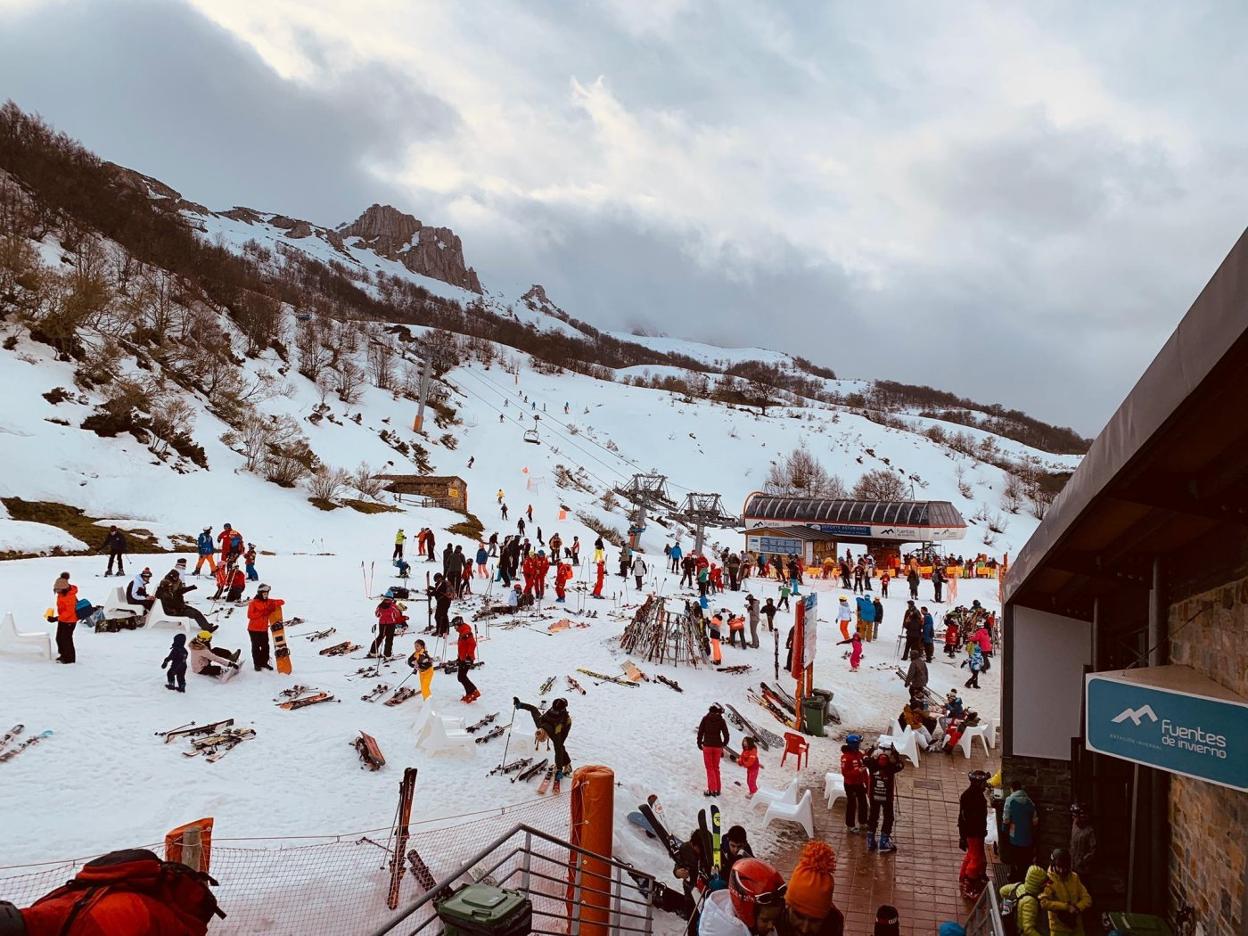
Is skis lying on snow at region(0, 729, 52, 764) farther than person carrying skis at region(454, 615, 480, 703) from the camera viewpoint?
No

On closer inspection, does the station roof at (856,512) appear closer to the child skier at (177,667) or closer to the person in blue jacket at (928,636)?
the person in blue jacket at (928,636)

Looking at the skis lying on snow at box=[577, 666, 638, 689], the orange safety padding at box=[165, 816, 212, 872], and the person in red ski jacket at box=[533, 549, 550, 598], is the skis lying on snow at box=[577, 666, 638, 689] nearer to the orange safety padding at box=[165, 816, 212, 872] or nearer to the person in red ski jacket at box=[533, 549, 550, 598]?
the person in red ski jacket at box=[533, 549, 550, 598]

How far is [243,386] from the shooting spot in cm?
3862

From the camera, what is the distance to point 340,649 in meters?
13.5

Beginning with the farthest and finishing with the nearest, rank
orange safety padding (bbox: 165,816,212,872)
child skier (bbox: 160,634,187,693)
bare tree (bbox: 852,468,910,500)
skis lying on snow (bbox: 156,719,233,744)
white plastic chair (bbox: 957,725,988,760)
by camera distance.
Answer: bare tree (bbox: 852,468,910,500)
white plastic chair (bbox: 957,725,988,760)
child skier (bbox: 160,634,187,693)
skis lying on snow (bbox: 156,719,233,744)
orange safety padding (bbox: 165,816,212,872)

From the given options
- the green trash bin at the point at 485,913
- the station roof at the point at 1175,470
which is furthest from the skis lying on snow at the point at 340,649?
the station roof at the point at 1175,470

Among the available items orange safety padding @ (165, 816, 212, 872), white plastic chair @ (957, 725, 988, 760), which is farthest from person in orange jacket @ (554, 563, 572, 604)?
orange safety padding @ (165, 816, 212, 872)

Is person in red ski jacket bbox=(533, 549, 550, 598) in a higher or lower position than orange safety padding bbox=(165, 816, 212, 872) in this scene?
higher

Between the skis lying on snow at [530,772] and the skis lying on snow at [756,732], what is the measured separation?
15.5 feet

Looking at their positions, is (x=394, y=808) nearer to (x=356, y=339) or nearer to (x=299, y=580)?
(x=299, y=580)

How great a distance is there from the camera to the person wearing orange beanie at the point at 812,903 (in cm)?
381

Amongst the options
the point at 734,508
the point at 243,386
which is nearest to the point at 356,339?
the point at 243,386

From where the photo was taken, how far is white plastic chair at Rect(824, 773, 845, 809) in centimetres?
1020

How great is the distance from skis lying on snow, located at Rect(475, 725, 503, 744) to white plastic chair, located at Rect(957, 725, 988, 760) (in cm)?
829
